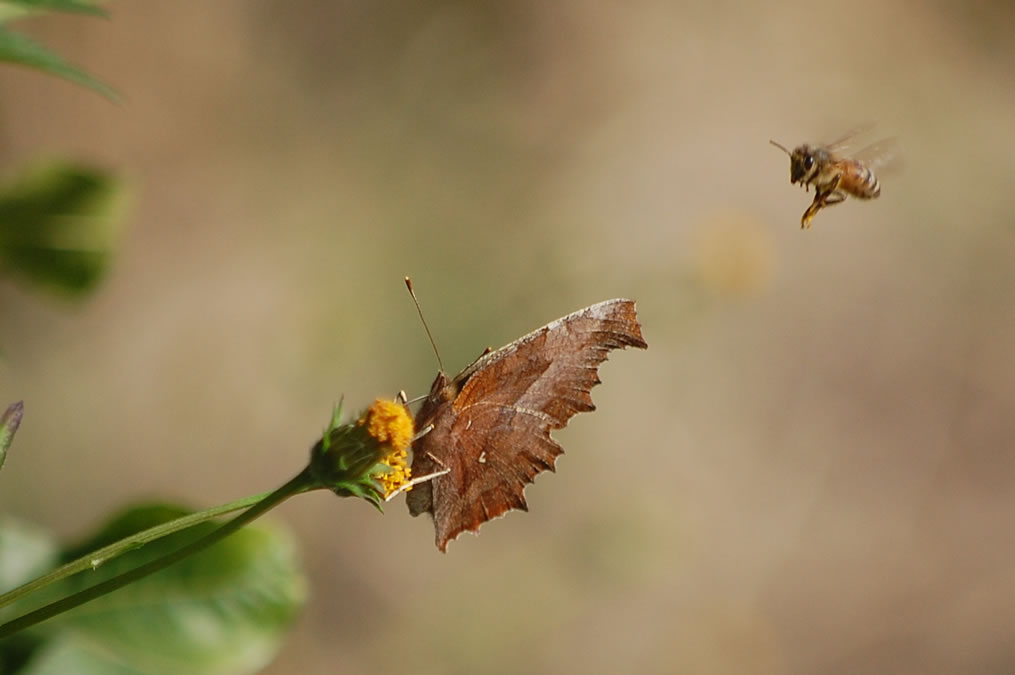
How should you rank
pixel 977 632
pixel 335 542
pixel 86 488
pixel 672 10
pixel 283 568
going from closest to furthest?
pixel 283 568
pixel 86 488
pixel 335 542
pixel 977 632
pixel 672 10

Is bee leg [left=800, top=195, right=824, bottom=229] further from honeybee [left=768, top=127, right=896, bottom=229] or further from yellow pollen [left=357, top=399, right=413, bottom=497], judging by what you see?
yellow pollen [left=357, top=399, right=413, bottom=497]

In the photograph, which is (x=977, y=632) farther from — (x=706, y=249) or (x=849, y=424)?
(x=706, y=249)

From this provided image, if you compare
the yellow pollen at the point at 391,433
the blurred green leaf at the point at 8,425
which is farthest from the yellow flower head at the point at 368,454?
the blurred green leaf at the point at 8,425

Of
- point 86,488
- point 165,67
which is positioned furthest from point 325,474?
point 165,67

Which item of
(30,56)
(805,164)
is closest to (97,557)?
(30,56)

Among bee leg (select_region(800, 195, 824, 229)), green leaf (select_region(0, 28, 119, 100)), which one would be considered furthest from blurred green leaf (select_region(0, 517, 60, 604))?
bee leg (select_region(800, 195, 824, 229))
